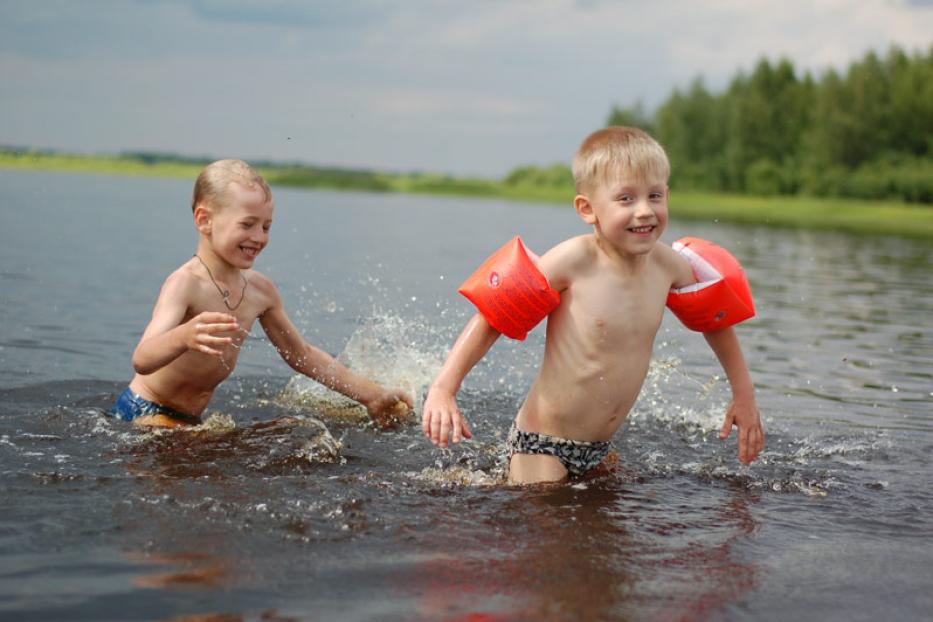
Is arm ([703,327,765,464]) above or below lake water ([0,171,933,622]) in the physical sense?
above

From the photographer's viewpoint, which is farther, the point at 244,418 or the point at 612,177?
the point at 244,418

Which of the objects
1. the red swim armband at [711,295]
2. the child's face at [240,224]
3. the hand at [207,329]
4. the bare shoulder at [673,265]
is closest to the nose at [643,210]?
the bare shoulder at [673,265]

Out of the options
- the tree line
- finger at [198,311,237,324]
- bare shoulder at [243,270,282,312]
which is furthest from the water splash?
the tree line

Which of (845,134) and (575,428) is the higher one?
(845,134)

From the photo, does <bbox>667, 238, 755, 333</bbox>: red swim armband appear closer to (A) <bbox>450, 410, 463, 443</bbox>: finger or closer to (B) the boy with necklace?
(A) <bbox>450, 410, 463, 443</bbox>: finger

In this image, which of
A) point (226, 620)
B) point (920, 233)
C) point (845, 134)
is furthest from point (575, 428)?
point (845, 134)

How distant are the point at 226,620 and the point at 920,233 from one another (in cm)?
3661

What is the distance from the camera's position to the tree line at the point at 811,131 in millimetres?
67062

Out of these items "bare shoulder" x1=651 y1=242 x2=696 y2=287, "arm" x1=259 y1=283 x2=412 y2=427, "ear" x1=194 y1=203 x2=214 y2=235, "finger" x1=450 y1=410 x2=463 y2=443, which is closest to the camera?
"finger" x1=450 y1=410 x2=463 y2=443

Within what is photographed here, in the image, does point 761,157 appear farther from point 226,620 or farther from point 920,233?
point 226,620

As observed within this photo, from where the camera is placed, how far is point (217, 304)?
5.89 m

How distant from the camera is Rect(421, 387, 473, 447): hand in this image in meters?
4.45

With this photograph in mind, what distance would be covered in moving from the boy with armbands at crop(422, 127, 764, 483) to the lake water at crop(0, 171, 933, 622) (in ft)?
0.92

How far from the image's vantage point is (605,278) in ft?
16.2
